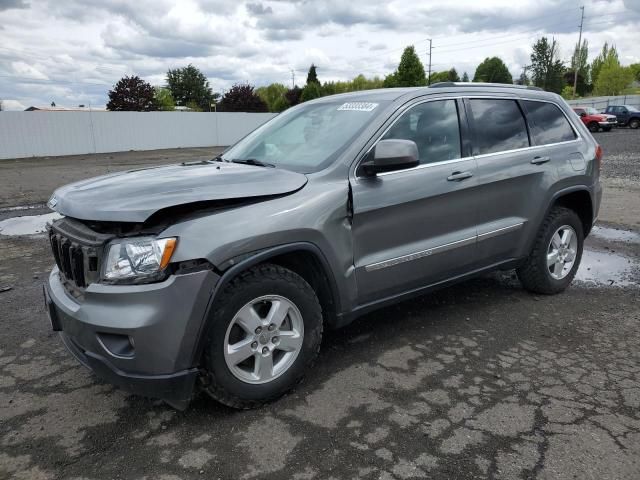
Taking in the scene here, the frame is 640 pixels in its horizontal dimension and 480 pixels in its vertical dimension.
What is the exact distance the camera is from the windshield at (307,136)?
3.45 m

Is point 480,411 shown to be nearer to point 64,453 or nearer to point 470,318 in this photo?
point 470,318

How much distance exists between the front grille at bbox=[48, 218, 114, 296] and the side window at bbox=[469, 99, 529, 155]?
2.85 metres

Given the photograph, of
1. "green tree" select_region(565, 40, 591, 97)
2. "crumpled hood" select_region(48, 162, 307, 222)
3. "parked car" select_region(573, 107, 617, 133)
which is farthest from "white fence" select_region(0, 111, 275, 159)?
"green tree" select_region(565, 40, 591, 97)

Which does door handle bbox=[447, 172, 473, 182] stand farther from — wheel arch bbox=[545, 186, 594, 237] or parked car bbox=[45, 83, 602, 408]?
wheel arch bbox=[545, 186, 594, 237]

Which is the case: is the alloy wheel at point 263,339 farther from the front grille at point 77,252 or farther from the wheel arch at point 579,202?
the wheel arch at point 579,202

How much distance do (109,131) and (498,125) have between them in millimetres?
29341

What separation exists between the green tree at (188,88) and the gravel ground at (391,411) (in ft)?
274

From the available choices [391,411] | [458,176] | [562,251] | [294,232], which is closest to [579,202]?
[562,251]

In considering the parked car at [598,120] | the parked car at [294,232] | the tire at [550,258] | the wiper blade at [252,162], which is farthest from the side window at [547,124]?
the parked car at [598,120]

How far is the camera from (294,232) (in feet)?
9.66

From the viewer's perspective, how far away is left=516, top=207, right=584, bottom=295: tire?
181 inches

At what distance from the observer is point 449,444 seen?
8.71 feet

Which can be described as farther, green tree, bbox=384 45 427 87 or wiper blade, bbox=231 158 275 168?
green tree, bbox=384 45 427 87

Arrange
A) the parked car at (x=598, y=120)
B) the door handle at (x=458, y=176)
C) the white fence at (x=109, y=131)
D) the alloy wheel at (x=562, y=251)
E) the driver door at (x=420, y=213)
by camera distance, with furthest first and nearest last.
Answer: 1. the parked car at (x=598, y=120)
2. the white fence at (x=109, y=131)
3. the alloy wheel at (x=562, y=251)
4. the door handle at (x=458, y=176)
5. the driver door at (x=420, y=213)
